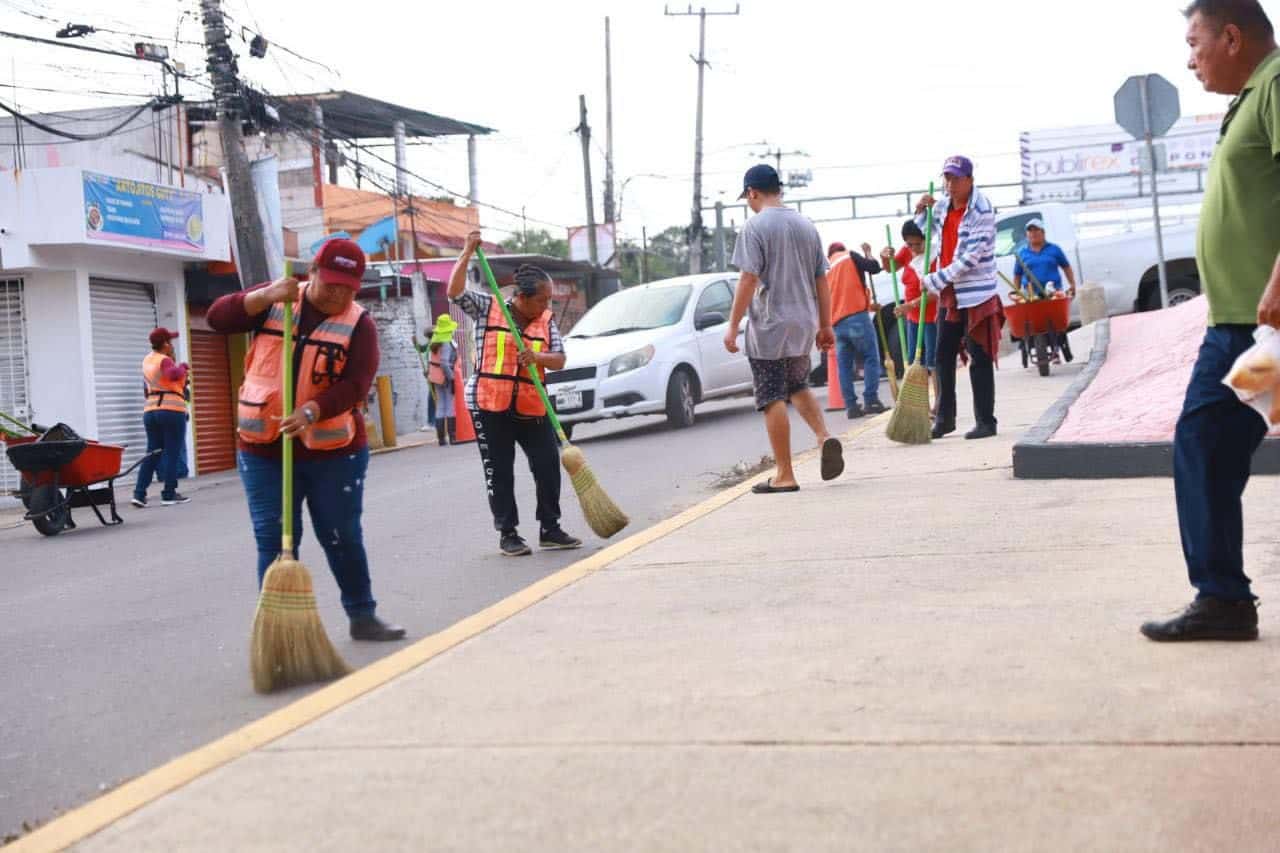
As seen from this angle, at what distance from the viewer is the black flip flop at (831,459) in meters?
9.23

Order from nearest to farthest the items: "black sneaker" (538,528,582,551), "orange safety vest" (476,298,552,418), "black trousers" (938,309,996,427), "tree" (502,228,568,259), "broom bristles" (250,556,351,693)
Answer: "broom bristles" (250,556,351,693) → "orange safety vest" (476,298,552,418) → "black sneaker" (538,528,582,551) → "black trousers" (938,309,996,427) → "tree" (502,228,568,259)

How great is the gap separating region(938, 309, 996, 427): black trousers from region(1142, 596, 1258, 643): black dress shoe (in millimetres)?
5953

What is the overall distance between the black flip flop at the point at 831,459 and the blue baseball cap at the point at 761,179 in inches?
58.4

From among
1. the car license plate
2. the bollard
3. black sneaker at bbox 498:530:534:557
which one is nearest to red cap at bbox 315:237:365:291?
black sneaker at bbox 498:530:534:557

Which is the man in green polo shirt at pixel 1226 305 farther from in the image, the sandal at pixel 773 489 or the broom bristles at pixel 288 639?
the sandal at pixel 773 489

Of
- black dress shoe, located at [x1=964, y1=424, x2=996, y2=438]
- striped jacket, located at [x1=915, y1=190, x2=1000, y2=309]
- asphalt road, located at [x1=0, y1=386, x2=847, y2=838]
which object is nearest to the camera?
asphalt road, located at [x1=0, y1=386, x2=847, y2=838]

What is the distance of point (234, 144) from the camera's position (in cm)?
2230

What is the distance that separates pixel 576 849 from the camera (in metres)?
3.16

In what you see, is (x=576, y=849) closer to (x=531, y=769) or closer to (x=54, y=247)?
(x=531, y=769)

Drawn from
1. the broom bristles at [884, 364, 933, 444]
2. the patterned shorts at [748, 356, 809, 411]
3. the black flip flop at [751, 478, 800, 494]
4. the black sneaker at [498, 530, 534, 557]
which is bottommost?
the black sneaker at [498, 530, 534, 557]

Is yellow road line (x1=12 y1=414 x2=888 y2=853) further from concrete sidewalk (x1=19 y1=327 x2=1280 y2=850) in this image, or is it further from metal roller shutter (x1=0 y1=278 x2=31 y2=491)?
metal roller shutter (x1=0 y1=278 x2=31 y2=491)

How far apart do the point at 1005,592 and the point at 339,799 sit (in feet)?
8.97

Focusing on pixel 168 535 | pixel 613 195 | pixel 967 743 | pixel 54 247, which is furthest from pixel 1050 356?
pixel 613 195

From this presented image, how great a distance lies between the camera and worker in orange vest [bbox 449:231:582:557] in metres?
8.37
